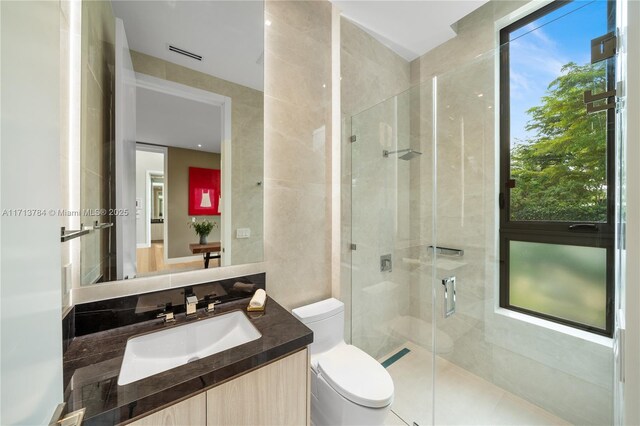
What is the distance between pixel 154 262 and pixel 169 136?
24.7 inches

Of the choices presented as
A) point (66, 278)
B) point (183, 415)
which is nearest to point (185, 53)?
point (66, 278)

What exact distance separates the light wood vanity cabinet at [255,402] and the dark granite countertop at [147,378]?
0.03 m

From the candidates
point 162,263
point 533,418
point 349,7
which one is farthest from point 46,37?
point 533,418

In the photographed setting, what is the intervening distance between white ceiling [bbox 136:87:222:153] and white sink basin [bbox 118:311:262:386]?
88 centimetres

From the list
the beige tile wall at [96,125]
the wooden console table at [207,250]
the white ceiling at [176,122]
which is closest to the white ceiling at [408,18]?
the white ceiling at [176,122]

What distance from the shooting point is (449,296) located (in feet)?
6.40

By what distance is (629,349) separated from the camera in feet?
1.50

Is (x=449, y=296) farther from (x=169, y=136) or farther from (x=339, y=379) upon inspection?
(x=169, y=136)

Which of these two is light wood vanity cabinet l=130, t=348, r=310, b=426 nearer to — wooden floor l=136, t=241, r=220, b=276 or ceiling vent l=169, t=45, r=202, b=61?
wooden floor l=136, t=241, r=220, b=276

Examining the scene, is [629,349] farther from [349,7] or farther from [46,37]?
[349,7]

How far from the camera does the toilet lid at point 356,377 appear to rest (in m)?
1.19

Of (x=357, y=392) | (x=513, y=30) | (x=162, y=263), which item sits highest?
(x=513, y=30)

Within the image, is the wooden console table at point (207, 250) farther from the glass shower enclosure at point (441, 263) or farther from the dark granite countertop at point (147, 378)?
the glass shower enclosure at point (441, 263)

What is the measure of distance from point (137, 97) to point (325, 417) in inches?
75.3
